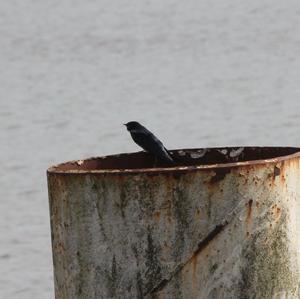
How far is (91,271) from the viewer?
7.95 feet

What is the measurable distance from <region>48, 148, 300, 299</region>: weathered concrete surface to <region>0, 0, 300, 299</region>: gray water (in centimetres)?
413

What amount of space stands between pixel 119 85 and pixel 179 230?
977 centimetres

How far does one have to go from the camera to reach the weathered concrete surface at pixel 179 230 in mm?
2340

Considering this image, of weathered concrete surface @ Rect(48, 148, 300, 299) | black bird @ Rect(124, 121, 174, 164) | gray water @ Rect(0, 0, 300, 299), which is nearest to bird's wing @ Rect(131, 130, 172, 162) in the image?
black bird @ Rect(124, 121, 174, 164)

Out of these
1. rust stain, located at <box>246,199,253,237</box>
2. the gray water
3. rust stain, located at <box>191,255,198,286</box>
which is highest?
the gray water

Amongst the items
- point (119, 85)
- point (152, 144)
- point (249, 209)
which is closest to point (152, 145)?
point (152, 144)

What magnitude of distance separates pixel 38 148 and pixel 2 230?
2048mm

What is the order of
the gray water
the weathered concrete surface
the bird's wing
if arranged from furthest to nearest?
the gray water
the bird's wing
the weathered concrete surface

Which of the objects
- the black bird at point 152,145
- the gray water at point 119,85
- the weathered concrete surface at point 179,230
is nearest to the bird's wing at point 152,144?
the black bird at point 152,145

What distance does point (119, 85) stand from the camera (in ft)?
39.6

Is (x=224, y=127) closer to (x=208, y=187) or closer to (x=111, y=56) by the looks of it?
(x=111, y=56)

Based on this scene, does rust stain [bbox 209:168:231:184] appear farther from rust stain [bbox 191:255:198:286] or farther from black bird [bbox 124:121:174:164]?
black bird [bbox 124:121:174:164]

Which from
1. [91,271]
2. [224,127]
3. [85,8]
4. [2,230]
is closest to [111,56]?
[85,8]

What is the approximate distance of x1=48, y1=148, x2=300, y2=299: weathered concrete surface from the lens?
7.68 feet
